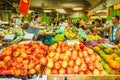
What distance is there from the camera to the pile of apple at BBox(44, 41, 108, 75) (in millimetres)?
3352

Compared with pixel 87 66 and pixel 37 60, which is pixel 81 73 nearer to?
pixel 87 66

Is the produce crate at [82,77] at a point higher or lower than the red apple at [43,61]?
lower

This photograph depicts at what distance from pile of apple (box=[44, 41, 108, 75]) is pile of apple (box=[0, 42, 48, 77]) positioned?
0.55 ft

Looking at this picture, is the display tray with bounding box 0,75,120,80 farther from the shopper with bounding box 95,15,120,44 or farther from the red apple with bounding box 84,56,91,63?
the shopper with bounding box 95,15,120,44

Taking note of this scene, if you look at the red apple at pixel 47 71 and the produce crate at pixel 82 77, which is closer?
the produce crate at pixel 82 77

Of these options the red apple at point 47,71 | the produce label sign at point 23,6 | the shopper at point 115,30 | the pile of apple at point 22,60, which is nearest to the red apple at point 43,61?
the pile of apple at point 22,60

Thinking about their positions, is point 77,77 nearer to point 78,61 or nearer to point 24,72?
point 78,61

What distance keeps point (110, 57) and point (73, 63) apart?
83 cm

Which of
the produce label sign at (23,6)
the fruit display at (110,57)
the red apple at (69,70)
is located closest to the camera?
the red apple at (69,70)

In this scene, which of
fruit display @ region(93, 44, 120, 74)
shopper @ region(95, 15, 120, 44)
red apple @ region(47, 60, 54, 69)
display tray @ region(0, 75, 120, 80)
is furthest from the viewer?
shopper @ region(95, 15, 120, 44)

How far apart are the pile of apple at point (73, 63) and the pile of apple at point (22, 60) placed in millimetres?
167

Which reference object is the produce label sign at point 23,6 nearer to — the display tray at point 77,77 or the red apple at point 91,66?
the red apple at point 91,66

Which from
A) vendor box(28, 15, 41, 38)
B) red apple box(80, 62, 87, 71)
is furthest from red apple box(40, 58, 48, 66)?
vendor box(28, 15, 41, 38)

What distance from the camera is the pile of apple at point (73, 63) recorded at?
3.35m
